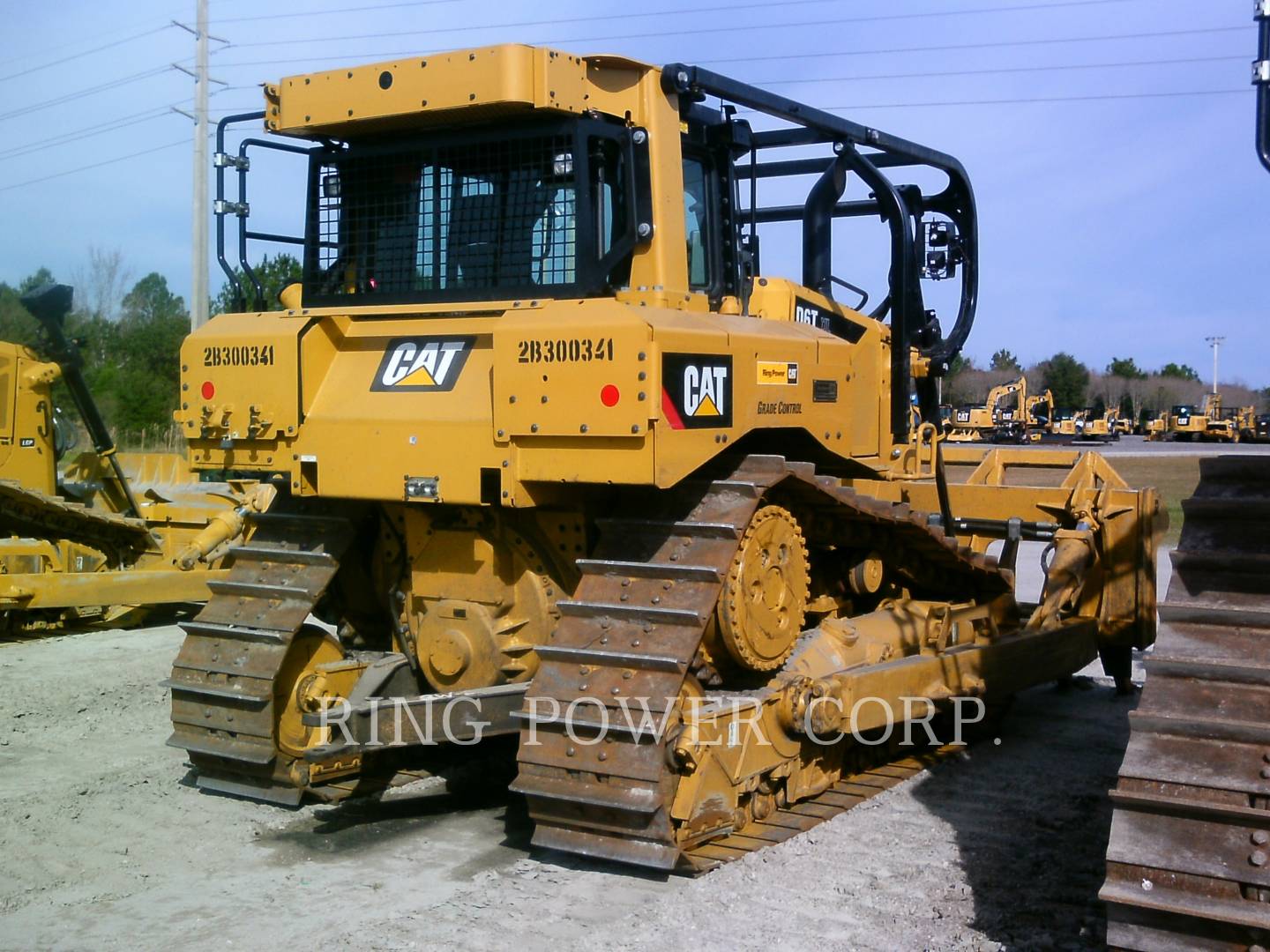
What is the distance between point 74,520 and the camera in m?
12.4

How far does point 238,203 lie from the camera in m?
6.52

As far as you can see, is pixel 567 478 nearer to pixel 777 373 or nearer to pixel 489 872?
pixel 777 373

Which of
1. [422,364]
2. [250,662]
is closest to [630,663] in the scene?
[422,364]

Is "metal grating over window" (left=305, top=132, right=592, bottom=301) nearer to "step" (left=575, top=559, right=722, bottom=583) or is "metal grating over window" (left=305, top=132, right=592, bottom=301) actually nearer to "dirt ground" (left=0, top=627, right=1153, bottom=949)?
"step" (left=575, top=559, right=722, bottom=583)

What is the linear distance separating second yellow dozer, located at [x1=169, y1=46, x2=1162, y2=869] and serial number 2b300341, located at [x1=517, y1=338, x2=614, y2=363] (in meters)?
0.01

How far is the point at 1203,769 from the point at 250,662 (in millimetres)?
4125

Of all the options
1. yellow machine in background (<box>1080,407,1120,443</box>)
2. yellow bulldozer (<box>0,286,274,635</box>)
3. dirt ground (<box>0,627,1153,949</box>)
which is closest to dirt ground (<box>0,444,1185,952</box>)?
dirt ground (<box>0,627,1153,949</box>)

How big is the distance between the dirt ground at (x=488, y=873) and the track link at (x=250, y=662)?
0.20m

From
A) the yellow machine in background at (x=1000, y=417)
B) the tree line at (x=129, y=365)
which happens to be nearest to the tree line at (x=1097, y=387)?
the yellow machine in background at (x=1000, y=417)

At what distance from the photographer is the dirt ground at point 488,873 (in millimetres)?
4730

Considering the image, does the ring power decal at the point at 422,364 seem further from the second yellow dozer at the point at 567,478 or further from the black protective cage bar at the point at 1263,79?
the black protective cage bar at the point at 1263,79

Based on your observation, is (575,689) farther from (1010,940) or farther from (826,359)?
(826,359)

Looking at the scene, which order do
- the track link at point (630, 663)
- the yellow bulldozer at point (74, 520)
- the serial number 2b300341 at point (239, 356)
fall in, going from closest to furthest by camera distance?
the track link at point (630, 663)
the serial number 2b300341 at point (239, 356)
the yellow bulldozer at point (74, 520)

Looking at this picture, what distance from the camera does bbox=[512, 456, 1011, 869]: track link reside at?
5.04m
